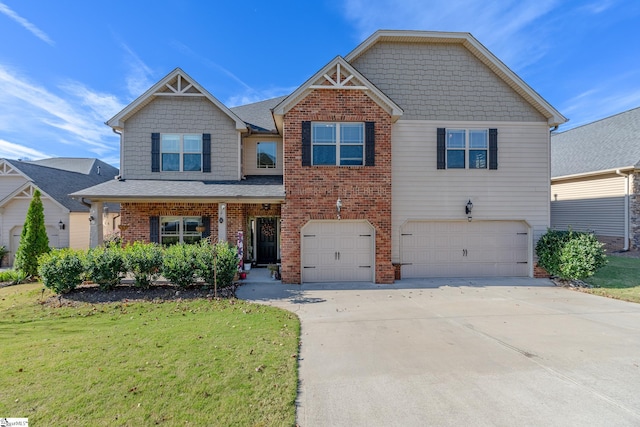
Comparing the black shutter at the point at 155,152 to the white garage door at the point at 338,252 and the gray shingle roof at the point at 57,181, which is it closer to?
the white garage door at the point at 338,252

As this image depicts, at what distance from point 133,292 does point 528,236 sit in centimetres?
1328

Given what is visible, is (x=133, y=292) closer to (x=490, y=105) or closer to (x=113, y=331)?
(x=113, y=331)

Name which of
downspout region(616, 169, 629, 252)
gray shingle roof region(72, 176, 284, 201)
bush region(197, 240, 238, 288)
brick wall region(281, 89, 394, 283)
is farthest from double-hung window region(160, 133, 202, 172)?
downspout region(616, 169, 629, 252)

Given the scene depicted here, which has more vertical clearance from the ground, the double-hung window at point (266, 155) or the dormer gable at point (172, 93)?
the dormer gable at point (172, 93)

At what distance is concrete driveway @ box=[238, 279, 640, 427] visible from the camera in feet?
10.8

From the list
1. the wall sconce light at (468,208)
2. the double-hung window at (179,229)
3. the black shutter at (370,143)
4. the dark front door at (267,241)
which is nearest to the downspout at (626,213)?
the wall sconce light at (468,208)

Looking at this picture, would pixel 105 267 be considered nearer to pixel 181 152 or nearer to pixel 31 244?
pixel 181 152

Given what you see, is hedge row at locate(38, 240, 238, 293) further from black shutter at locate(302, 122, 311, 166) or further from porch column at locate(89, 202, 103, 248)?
black shutter at locate(302, 122, 311, 166)

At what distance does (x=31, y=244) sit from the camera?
35.3 feet

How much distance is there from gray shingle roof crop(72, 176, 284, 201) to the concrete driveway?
342 centimetres

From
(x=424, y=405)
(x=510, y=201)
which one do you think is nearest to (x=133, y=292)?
(x=424, y=405)

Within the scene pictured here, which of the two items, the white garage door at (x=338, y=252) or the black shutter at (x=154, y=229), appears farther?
the black shutter at (x=154, y=229)

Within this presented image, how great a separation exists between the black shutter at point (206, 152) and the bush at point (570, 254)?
12569 millimetres

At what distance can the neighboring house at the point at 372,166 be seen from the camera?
9633mm
